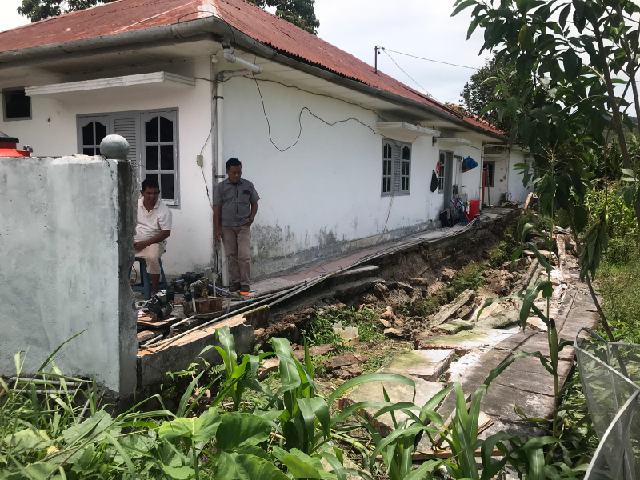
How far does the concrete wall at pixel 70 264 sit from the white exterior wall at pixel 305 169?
2968 mm

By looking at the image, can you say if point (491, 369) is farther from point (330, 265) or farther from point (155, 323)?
point (330, 265)

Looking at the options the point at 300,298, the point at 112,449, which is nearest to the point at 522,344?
the point at 300,298

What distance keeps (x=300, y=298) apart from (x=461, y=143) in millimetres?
10150

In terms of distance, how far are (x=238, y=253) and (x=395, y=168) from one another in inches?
250

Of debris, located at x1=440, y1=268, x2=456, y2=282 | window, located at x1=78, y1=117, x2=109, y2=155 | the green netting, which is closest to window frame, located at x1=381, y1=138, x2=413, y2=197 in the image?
debris, located at x1=440, y1=268, x2=456, y2=282

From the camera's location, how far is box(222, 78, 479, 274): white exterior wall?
6.67 m

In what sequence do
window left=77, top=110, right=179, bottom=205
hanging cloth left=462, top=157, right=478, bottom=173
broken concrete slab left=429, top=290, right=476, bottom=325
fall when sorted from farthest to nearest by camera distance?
1. hanging cloth left=462, top=157, right=478, bottom=173
2. broken concrete slab left=429, top=290, right=476, bottom=325
3. window left=77, top=110, right=179, bottom=205

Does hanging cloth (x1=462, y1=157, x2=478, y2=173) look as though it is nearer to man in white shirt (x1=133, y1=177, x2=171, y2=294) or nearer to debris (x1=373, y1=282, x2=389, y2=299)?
debris (x1=373, y1=282, x2=389, y2=299)

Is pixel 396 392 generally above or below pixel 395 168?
below

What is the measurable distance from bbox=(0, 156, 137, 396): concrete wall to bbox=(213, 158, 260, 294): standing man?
255cm

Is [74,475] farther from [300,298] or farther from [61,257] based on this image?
[300,298]

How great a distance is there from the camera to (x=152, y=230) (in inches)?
220

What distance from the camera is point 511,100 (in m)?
2.62

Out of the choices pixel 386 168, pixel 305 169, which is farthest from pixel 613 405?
pixel 386 168
